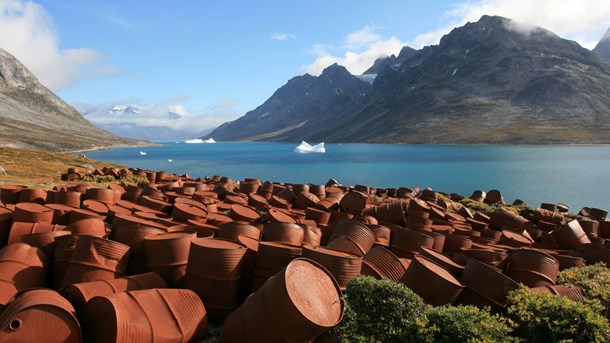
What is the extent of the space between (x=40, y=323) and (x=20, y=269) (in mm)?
2878

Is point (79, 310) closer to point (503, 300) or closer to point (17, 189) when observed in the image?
point (503, 300)

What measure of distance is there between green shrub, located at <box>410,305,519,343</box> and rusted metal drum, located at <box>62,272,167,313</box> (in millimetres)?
4676

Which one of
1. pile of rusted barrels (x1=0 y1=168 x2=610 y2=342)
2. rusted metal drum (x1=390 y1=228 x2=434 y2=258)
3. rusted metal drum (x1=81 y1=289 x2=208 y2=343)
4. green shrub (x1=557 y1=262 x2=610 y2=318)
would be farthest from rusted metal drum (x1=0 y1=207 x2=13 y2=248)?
green shrub (x1=557 y1=262 x2=610 y2=318)

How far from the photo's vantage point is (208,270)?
25.0 ft

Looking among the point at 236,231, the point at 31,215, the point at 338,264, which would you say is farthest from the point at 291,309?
the point at 31,215

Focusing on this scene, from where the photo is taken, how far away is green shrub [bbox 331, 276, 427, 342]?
6266 mm

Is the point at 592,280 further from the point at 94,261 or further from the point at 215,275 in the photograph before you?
the point at 94,261

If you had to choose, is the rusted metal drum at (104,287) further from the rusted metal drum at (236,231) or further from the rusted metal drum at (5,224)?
the rusted metal drum at (5,224)

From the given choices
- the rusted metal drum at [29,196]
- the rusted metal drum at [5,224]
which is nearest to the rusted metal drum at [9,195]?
the rusted metal drum at [29,196]

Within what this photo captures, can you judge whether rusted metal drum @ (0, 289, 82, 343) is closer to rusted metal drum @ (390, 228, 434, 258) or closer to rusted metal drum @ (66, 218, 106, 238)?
rusted metal drum @ (66, 218, 106, 238)

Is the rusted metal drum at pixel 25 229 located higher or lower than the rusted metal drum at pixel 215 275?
higher

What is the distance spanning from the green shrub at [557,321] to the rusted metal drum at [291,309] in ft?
9.05

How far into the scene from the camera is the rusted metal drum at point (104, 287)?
253 inches

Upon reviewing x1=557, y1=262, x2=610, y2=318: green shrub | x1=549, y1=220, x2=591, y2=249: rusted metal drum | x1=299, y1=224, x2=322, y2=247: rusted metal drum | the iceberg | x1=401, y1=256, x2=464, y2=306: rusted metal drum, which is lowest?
the iceberg
